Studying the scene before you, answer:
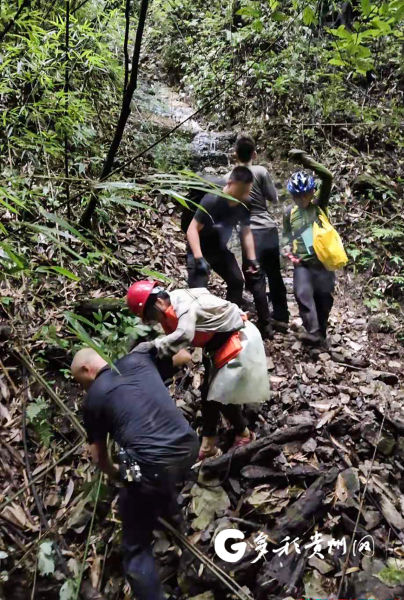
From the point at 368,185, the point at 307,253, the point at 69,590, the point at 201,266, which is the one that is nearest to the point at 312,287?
the point at 307,253

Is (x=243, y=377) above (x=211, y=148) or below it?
below

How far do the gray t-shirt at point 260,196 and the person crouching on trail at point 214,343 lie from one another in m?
1.48

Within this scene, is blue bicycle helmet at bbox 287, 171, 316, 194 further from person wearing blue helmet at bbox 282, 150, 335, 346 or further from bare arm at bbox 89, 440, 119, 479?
bare arm at bbox 89, 440, 119, 479

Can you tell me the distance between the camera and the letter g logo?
2926mm

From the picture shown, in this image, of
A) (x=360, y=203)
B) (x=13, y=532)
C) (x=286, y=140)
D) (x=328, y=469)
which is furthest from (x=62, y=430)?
(x=286, y=140)

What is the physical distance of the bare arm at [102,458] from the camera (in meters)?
2.71

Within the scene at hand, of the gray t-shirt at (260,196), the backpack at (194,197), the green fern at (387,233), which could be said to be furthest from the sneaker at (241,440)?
the green fern at (387,233)

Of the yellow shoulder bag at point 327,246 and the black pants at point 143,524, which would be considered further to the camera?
the yellow shoulder bag at point 327,246

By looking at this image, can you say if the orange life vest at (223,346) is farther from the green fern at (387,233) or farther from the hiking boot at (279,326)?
the green fern at (387,233)

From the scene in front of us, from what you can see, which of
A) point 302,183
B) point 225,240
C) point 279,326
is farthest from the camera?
point 279,326

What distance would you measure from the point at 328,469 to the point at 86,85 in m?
5.49

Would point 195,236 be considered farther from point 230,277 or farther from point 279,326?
point 279,326

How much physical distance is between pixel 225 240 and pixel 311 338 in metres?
1.44

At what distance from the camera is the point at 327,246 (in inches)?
171
